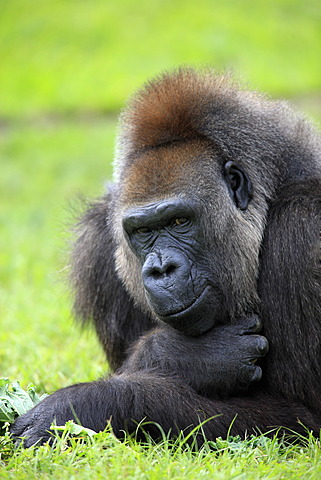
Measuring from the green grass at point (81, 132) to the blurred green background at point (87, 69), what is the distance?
52 mm

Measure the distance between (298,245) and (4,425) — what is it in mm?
2327

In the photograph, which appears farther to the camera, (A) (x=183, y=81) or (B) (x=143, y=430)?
(A) (x=183, y=81)

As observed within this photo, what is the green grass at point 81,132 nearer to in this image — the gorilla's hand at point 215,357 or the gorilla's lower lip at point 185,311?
the gorilla's hand at point 215,357

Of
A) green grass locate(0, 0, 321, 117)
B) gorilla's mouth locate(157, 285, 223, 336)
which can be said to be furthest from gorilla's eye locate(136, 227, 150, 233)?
green grass locate(0, 0, 321, 117)

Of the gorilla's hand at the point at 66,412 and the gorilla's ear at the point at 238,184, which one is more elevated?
the gorilla's ear at the point at 238,184

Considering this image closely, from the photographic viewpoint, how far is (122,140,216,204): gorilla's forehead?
16.3 feet

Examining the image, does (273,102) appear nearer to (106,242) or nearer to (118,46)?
(106,242)

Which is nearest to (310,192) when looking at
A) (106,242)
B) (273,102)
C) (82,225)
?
(273,102)

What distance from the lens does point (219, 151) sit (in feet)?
16.9

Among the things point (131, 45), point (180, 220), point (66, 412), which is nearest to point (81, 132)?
point (131, 45)

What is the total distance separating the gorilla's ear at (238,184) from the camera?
5094 millimetres

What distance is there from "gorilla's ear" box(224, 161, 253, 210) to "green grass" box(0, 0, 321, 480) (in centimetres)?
160

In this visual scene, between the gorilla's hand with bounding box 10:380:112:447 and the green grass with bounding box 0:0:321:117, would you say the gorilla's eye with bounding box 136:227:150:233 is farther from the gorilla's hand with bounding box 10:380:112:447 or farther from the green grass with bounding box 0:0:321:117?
the green grass with bounding box 0:0:321:117

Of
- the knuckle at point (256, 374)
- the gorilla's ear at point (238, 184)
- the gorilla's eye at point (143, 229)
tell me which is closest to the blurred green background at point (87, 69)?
the gorilla's eye at point (143, 229)
